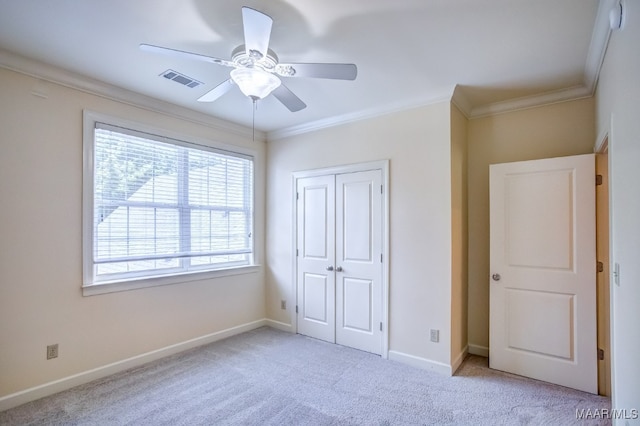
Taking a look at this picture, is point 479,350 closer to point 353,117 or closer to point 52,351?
point 353,117

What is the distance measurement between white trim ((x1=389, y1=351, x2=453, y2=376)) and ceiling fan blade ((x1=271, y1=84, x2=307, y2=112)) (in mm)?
2589

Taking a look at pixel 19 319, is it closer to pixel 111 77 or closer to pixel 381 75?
pixel 111 77

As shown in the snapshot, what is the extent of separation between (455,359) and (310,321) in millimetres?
1700

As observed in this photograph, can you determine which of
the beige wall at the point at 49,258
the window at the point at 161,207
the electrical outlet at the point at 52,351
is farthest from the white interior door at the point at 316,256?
the electrical outlet at the point at 52,351

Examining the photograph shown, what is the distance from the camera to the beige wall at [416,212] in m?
3.07

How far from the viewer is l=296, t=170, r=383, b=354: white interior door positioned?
3529 millimetres

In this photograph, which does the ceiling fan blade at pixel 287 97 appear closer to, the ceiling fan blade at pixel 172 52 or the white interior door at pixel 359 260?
the ceiling fan blade at pixel 172 52

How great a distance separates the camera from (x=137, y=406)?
2447 millimetres

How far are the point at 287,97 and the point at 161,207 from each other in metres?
1.93

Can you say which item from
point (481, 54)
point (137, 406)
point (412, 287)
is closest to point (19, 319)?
point (137, 406)

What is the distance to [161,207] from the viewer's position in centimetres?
340

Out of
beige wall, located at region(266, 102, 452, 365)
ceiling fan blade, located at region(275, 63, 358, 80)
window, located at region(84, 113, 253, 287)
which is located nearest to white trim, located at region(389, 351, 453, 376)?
beige wall, located at region(266, 102, 452, 365)

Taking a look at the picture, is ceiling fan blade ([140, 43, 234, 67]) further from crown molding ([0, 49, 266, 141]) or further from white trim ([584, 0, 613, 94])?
white trim ([584, 0, 613, 94])

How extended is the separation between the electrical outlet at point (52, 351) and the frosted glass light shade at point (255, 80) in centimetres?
260
